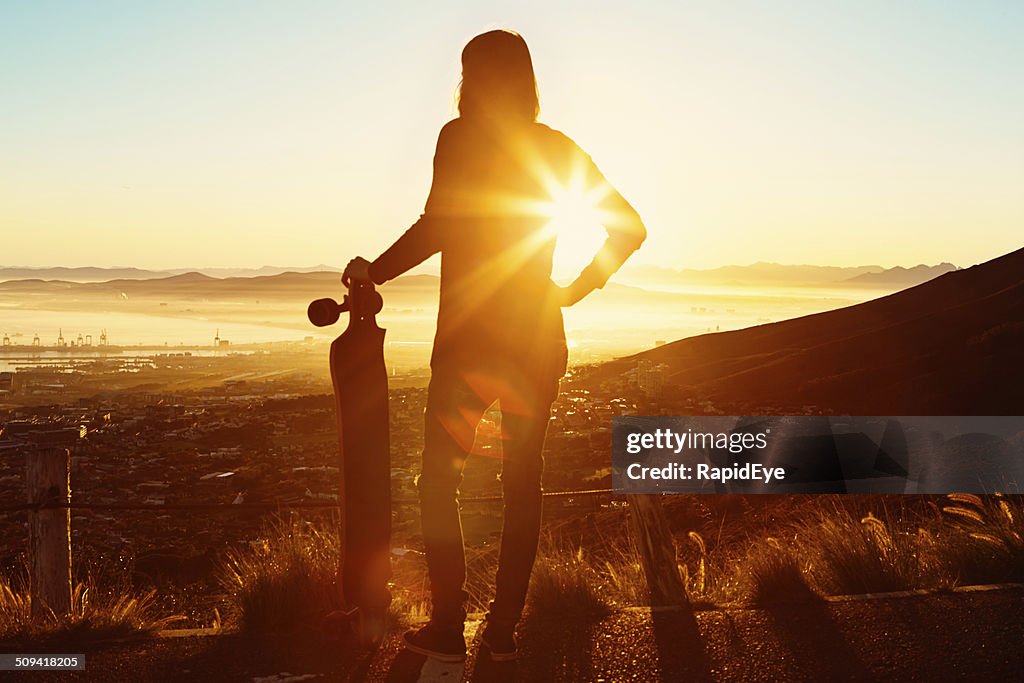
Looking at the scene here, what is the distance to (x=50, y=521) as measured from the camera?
419cm

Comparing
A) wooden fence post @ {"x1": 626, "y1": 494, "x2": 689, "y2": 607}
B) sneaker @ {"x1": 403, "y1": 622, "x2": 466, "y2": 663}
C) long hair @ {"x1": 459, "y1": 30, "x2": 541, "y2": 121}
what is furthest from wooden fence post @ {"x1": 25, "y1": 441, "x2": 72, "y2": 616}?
wooden fence post @ {"x1": 626, "y1": 494, "x2": 689, "y2": 607}

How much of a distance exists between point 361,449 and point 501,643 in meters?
0.90

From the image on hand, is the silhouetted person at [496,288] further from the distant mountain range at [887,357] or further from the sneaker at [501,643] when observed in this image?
the distant mountain range at [887,357]

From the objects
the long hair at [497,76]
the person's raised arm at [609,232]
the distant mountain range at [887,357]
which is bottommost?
the distant mountain range at [887,357]

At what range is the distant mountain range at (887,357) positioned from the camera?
27828 mm

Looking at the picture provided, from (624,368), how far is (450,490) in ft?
149

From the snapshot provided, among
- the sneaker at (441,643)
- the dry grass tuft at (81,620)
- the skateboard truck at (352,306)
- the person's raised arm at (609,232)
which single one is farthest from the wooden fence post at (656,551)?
the dry grass tuft at (81,620)

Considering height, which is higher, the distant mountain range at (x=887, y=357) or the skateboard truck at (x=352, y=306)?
the skateboard truck at (x=352, y=306)

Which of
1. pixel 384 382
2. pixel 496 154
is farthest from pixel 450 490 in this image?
pixel 496 154

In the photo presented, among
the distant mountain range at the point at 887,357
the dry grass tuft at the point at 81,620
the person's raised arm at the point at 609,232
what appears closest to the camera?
the person's raised arm at the point at 609,232

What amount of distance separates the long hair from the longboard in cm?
81

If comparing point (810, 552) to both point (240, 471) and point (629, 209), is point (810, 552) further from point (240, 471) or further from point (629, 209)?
point (240, 471)

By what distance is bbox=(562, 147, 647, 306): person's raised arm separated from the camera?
11.1 ft

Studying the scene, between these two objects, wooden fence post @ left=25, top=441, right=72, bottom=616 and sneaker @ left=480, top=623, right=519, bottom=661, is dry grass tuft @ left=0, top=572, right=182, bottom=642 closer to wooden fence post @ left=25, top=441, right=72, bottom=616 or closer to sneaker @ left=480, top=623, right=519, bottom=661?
wooden fence post @ left=25, top=441, right=72, bottom=616
